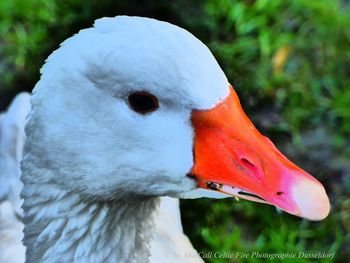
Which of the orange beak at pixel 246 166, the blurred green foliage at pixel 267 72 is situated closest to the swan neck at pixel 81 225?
the orange beak at pixel 246 166

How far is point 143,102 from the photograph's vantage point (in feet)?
5.10

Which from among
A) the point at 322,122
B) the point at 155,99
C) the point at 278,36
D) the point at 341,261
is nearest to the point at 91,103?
the point at 155,99

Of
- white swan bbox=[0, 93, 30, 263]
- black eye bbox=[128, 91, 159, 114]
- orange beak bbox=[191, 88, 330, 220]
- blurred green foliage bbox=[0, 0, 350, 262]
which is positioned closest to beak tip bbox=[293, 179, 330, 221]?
orange beak bbox=[191, 88, 330, 220]

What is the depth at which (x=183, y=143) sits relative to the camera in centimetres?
157

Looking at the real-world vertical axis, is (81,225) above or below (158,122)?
below

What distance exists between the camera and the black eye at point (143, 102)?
1.55m

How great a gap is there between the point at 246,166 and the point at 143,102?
0.78 feet

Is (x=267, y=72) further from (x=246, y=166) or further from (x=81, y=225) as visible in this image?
(x=246, y=166)

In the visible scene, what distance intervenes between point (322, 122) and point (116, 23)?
1695 millimetres

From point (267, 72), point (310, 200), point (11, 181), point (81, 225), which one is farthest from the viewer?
point (267, 72)

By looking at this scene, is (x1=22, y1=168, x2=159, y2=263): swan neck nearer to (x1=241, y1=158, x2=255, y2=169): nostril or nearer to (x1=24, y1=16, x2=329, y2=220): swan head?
(x1=24, y1=16, x2=329, y2=220): swan head

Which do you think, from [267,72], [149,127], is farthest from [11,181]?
[267,72]

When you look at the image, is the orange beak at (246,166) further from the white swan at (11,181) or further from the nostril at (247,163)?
the white swan at (11,181)

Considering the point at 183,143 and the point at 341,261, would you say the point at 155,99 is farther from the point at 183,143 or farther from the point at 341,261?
the point at 341,261
